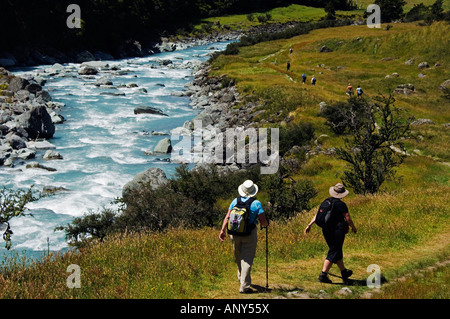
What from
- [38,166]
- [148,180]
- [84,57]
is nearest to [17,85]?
[38,166]

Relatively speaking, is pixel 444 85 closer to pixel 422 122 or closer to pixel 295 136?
pixel 422 122

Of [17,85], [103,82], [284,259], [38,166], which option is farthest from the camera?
[103,82]

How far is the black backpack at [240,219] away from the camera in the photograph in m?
9.34

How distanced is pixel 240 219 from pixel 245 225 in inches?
8.1

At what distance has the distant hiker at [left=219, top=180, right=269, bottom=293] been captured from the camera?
9375 millimetres

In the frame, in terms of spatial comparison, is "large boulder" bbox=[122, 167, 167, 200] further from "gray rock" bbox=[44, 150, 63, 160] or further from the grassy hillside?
"gray rock" bbox=[44, 150, 63, 160]

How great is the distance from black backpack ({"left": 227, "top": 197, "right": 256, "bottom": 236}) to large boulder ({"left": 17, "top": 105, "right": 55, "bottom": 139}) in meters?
36.0

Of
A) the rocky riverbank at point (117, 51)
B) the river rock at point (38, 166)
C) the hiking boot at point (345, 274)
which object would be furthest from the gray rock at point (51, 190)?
the rocky riverbank at point (117, 51)

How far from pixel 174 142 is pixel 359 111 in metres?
18.1

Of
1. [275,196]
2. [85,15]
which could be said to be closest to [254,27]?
[85,15]

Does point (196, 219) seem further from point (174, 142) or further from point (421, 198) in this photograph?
point (174, 142)

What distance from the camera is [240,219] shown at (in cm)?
931

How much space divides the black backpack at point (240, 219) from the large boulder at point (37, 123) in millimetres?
35963
